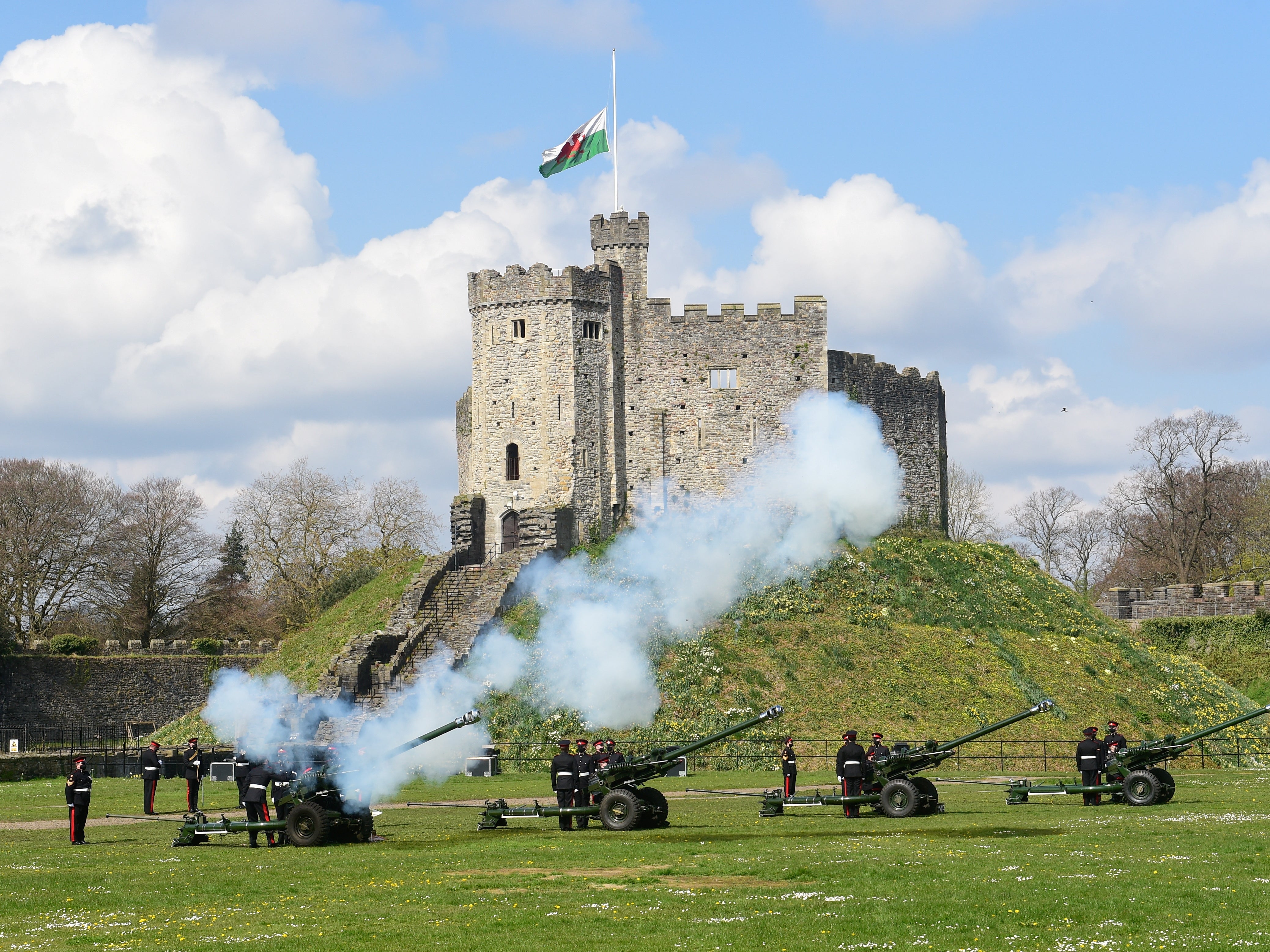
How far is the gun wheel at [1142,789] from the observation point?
28.9 metres

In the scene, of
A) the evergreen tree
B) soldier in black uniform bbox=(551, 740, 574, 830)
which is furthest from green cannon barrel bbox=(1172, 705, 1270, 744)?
the evergreen tree

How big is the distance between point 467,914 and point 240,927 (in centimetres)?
256

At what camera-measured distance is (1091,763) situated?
29672mm

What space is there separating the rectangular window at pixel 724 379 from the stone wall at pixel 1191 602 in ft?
90.0

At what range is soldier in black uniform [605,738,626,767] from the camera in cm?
2730

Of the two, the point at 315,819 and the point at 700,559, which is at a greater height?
the point at 700,559

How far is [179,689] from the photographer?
74.2 metres

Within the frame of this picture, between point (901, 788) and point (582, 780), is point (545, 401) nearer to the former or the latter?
point (582, 780)

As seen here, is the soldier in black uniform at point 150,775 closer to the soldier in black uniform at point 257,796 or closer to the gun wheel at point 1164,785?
the soldier in black uniform at point 257,796

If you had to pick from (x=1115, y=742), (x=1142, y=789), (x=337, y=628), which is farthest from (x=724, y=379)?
(x=1142, y=789)

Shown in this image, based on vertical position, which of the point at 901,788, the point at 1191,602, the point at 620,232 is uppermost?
the point at 620,232

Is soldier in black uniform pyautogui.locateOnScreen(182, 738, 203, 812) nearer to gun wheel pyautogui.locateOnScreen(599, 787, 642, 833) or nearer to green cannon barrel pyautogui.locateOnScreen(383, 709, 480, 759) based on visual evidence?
green cannon barrel pyautogui.locateOnScreen(383, 709, 480, 759)

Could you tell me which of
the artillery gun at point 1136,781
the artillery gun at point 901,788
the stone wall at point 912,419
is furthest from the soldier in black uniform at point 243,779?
the stone wall at point 912,419

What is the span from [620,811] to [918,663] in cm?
2451
